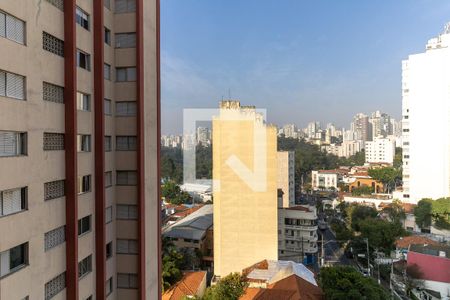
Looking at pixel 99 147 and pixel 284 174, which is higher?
pixel 99 147

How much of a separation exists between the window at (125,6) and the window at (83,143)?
1454mm

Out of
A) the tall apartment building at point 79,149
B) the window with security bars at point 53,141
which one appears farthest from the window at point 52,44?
the window with security bars at point 53,141

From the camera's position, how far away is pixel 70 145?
261 centimetres

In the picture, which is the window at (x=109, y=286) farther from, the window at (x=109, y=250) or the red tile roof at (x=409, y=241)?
the red tile roof at (x=409, y=241)

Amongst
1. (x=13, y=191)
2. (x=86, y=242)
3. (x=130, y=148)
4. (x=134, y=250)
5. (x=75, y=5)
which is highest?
(x=75, y=5)

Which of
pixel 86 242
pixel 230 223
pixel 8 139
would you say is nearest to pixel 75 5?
pixel 8 139

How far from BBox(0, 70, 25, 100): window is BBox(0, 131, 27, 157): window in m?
0.24

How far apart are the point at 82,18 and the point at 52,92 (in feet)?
2.75

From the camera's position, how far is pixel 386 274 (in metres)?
9.30

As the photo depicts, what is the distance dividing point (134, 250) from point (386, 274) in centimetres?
841

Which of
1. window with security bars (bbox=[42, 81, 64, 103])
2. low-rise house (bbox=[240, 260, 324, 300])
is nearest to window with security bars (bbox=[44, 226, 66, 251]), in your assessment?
window with security bars (bbox=[42, 81, 64, 103])

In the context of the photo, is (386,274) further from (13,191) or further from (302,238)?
(13,191)

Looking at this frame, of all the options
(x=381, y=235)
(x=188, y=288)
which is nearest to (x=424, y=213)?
(x=381, y=235)

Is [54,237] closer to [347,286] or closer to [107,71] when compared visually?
[107,71]
